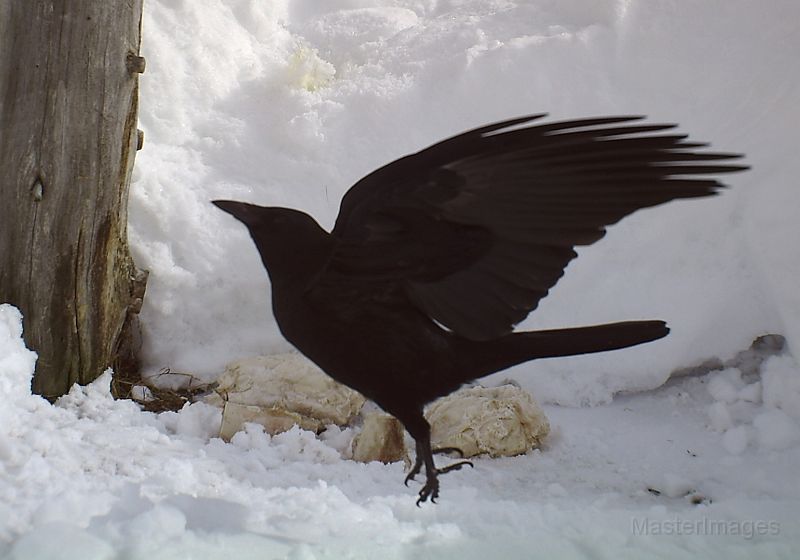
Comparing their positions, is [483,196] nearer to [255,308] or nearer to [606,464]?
[606,464]

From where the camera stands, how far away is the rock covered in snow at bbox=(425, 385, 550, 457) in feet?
6.02

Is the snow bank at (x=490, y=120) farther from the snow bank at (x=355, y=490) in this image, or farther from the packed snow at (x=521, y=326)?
the snow bank at (x=355, y=490)

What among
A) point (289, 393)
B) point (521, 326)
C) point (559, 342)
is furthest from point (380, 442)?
point (559, 342)

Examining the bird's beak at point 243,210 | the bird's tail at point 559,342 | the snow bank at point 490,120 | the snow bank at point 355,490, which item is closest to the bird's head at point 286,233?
the bird's beak at point 243,210

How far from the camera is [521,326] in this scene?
2.06m

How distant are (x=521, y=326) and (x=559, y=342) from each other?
999 millimetres

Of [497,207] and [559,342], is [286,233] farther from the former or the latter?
[559,342]

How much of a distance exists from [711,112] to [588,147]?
1.42 metres

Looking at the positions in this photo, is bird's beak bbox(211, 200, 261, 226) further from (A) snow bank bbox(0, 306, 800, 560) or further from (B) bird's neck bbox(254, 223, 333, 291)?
(A) snow bank bbox(0, 306, 800, 560)

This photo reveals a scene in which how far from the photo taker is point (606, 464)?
1834 millimetres

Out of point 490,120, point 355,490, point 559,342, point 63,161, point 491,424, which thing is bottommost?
point 355,490

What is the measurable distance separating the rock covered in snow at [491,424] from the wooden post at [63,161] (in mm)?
794

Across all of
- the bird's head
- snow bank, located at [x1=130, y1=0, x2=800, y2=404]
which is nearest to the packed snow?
snow bank, located at [x1=130, y1=0, x2=800, y2=404]

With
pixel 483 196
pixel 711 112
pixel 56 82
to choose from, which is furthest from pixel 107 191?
pixel 711 112
